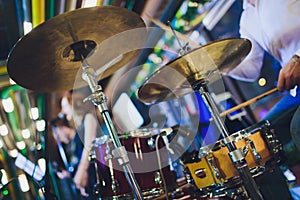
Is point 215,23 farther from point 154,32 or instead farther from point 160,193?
point 160,193

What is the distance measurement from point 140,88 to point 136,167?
0.55 meters

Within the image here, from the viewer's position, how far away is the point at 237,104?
2412mm

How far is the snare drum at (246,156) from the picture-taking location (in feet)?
4.99

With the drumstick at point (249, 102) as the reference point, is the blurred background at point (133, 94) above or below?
above

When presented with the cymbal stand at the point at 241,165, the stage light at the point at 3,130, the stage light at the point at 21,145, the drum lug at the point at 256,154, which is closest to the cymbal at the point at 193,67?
the cymbal stand at the point at 241,165

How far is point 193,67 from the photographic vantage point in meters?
1.55

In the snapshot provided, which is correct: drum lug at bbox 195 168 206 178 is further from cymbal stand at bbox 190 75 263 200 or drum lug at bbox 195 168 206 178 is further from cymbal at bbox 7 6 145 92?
cymbal at bbox 7 6 145 92

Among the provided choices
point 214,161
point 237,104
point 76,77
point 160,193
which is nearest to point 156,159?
point 160,193

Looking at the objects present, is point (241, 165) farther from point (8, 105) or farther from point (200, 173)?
point (8, 105)

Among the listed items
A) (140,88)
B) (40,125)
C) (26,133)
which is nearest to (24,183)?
(140,88)

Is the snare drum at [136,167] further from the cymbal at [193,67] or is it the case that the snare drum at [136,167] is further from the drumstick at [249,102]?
the drumstick at [249,102]

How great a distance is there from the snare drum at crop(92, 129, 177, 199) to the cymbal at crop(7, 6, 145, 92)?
515 mm

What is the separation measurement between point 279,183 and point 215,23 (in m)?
1.44

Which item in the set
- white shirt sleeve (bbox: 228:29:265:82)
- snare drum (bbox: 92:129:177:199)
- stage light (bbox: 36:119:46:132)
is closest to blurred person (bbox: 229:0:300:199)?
white shirt sleeve (bbox: 228:29:265:82)
